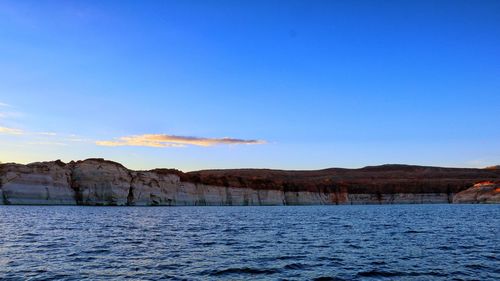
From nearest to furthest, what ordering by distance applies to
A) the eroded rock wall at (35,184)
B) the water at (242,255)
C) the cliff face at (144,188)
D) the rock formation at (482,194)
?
1. the water at (242,255)
2. the eroded rock wall at (35,184)
3. the cliff face at (144,188)
4. the rock formation at (482,194)

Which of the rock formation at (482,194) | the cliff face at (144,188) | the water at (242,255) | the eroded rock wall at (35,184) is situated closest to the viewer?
the water at (242,255)

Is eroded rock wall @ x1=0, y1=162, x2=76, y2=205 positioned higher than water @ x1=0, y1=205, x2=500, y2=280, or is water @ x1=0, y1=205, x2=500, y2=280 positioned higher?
eroded rock wall @ x1=0, y1=162, x2=76, y2=205

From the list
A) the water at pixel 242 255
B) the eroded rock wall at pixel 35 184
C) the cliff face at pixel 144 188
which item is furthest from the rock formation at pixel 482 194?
the eroded rock wall at pixel 35 184

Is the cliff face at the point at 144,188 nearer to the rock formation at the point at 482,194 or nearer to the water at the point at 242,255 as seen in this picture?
the rock formation at the point at 482,194

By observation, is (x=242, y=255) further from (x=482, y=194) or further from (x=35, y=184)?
(x=482, y=194)

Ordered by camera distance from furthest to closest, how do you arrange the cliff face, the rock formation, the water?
the rock formation
the cliff face
the water

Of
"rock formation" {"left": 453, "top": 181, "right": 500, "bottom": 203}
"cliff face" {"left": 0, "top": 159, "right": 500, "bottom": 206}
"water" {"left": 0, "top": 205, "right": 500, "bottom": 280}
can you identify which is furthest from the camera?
"rock formation" {"left": 453, "top": 181, "right": 500, "bottom": 203}

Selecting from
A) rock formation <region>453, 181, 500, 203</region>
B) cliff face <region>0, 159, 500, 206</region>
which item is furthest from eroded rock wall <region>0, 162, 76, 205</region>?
rock formation <region>453, 181, 500, 203</region>

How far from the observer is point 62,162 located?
8600cm

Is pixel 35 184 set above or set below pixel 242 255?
above

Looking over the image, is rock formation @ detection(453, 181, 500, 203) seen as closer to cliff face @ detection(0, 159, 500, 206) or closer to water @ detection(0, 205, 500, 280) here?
cliff face @ detection(0, 159, 500, 206)

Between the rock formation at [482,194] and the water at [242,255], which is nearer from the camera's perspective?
the water at [242,255]

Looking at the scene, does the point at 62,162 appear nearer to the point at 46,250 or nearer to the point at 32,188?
the point at 32,188

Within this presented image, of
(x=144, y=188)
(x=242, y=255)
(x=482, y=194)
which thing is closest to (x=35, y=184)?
(x=144, y=188)
